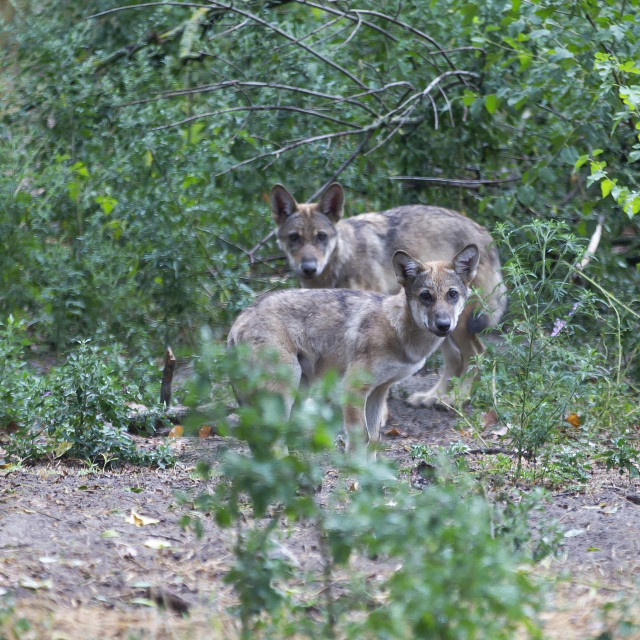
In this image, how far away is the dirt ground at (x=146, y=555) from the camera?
12.0 ft

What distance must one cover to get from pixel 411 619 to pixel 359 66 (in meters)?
8.15

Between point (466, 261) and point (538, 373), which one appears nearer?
point (538, 373)

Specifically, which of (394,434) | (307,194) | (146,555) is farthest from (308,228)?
(146,555)

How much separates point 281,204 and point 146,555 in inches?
199

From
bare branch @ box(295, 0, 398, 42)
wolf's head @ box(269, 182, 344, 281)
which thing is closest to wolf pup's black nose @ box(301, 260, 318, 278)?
wolf's head @ box(269, 182, 344, 281)

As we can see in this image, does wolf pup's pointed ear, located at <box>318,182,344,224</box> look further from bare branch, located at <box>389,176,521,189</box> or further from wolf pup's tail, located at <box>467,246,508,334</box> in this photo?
wolf pup's tail, located at <box>467,246,508,334</box>

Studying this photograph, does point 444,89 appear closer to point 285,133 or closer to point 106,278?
point 285,133

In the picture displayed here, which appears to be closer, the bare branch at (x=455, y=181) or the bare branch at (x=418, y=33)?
the bare branch at (x=418, y=33)

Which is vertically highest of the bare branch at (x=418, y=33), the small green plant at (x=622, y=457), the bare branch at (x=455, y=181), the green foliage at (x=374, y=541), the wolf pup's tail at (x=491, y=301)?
the green foliage at (x=374, y=541)

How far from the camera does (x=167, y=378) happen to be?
7.43 m

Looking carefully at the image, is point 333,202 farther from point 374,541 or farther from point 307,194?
point 374,541

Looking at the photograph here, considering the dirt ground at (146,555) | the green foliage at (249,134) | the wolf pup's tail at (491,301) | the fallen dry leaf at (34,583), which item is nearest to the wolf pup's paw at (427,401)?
the wolf pup's tail at (491,301)

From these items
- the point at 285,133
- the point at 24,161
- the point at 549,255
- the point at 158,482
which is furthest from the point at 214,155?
the point at 158,482

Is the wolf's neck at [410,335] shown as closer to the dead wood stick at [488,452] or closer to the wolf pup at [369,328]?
the wolf pup at [369,328]
